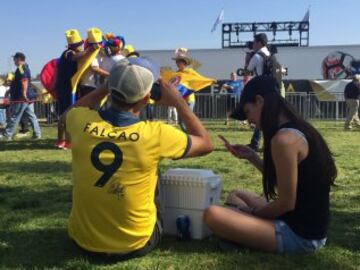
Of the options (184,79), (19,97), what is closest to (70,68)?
(19,97)

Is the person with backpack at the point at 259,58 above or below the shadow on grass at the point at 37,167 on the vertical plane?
above

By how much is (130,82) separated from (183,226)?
132 centimetres

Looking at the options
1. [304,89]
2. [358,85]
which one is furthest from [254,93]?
[304,89]

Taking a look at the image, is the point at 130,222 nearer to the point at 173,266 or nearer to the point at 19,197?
the point at 173,266

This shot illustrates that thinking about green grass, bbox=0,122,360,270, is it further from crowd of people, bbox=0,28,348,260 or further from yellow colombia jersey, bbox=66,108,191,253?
yellow colombia jersey, bbox=66,108,191,253

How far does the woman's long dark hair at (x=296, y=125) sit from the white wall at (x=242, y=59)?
24439mm

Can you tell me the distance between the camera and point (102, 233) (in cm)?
346

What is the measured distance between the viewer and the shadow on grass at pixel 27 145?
9805mm

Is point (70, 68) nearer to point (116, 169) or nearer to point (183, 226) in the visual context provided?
point (183, 226)

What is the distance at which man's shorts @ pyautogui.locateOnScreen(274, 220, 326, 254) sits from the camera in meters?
3.69

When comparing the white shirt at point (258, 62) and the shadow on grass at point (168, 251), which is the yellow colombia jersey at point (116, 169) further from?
the white shirt at point (258, 62)

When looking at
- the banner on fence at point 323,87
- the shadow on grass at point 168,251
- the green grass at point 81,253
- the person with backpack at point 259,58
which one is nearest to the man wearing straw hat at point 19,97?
the green grass at point 81,253

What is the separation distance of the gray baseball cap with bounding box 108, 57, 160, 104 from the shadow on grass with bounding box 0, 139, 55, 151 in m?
6.67

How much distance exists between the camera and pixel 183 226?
4090mm
